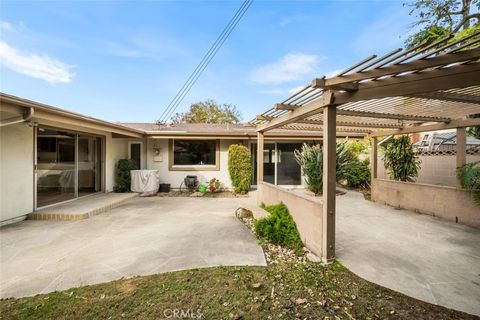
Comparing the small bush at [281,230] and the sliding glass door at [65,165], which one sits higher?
the sliding glass door at [65,165]

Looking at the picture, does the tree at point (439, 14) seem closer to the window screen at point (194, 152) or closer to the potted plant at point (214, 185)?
the window screen at point (194, 152)

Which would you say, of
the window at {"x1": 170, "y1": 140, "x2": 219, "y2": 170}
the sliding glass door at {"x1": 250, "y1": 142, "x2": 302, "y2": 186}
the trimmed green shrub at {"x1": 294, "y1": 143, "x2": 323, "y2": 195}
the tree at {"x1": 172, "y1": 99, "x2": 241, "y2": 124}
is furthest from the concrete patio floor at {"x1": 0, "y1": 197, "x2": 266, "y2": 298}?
the tree at {"x1": 172, "y1": 99, "x2": 241, "y2": 124}

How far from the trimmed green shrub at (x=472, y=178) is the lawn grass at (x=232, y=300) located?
4.09 m

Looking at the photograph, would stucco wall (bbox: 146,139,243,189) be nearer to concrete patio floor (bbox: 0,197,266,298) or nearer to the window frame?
the window frame

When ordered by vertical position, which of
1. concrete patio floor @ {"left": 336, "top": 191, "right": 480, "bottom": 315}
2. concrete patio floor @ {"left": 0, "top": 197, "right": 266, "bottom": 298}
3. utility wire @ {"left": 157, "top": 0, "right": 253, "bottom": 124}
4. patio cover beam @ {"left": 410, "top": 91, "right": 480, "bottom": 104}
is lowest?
concrete patio floor @ {"left": 0, "top": 197, "right": 266, "bottom": 298}

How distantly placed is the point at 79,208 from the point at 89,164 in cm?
259

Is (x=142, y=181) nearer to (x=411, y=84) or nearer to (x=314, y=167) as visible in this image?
(x=314, y=167)

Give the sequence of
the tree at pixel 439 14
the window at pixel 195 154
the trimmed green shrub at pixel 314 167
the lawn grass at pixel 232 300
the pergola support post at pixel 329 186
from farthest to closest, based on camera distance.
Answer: the window at pixel 195 154
the tree at pixel 439 14
the trimmed green shrub at pixel 314 167
the pergola support post at pixel 329 186
the lawn grass at pixel 232 300

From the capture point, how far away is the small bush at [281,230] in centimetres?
405

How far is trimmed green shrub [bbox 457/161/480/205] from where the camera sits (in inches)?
190

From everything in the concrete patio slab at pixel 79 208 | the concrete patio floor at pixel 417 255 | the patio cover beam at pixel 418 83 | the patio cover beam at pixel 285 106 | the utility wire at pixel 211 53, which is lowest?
the concrete patio floor at pixel 417 255

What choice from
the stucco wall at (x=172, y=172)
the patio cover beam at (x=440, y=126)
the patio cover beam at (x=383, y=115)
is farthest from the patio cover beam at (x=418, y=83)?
the stucco wall at (x=172, y=172)

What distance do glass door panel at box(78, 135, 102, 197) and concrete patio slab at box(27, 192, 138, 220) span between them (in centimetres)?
66

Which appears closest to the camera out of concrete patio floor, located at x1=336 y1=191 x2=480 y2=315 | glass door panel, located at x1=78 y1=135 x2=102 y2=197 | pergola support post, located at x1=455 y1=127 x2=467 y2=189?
concrete patio floor, located at x1=336 y1=191 x2=480 y2=315
